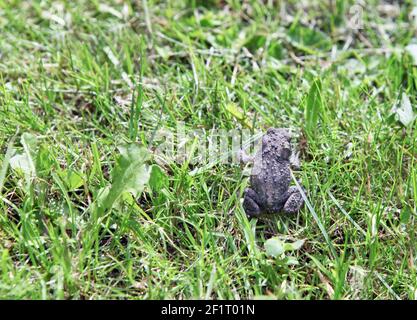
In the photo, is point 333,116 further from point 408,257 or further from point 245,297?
point 245,297

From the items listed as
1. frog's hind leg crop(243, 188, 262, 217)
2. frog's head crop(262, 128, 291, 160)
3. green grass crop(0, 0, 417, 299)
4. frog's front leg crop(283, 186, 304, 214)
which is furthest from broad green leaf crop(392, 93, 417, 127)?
frog's hind leg crop(243, 188, 262, 217)

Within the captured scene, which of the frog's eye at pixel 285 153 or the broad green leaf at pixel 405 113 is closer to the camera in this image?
the frog's eye at pixel 285 153

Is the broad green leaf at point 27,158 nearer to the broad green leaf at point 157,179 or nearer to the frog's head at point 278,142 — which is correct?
the broad green leaf at point 157,179

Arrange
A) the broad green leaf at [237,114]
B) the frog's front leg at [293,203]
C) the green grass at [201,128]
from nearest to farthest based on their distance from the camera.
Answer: the green grass at [201,128] < the frog's front leg at [293,203] < the broad green leaf at [237,114]

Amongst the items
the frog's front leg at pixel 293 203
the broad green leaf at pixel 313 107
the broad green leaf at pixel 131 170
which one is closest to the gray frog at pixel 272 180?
the frog's front leg at pixel 293 203

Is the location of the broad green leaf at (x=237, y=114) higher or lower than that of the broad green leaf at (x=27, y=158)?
higher

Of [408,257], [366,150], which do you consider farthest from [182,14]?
[408,257]

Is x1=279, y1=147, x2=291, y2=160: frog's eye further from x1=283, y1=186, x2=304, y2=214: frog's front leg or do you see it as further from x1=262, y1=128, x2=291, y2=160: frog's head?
x1=283, y1=186, x2=304, y2=214: frog's front leg
